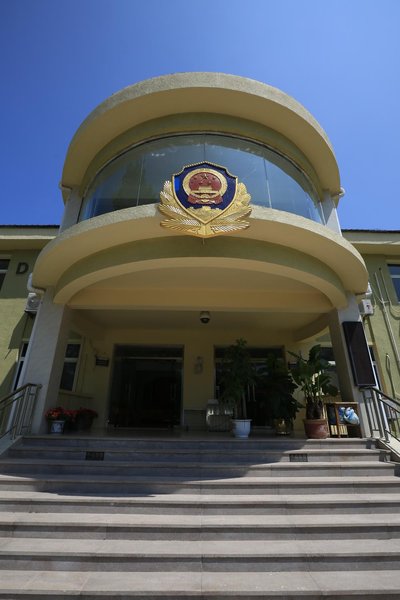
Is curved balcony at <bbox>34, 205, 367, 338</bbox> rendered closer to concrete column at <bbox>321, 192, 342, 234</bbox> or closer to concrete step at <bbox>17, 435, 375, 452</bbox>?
concrete column at <bbox>321, 192, 342, 234</bbox>

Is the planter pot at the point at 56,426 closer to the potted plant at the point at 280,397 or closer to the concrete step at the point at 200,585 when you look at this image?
the concrete step at the point at 200,585

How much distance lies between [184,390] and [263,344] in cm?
316

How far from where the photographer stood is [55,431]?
6.86m

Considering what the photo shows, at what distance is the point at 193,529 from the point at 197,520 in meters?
0.24

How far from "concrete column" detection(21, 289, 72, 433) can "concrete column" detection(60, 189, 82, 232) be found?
196 centimetres

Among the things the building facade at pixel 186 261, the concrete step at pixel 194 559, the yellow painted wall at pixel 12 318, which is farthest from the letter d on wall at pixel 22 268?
the concrete step at pixel 194 559

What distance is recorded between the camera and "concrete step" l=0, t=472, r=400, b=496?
4.57 meters

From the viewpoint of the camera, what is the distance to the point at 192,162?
6473 millimetres

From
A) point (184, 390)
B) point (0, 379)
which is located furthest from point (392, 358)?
point (0, 379)

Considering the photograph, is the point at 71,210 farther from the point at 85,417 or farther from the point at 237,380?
the point at 237,380

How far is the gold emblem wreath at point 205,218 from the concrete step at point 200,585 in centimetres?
462

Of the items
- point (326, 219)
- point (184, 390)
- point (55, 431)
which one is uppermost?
point (326, 219)

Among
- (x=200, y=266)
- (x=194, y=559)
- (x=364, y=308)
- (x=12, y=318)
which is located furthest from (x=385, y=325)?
(x=12, y=318)

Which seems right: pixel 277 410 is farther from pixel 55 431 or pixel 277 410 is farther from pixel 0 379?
pixel 0 379
